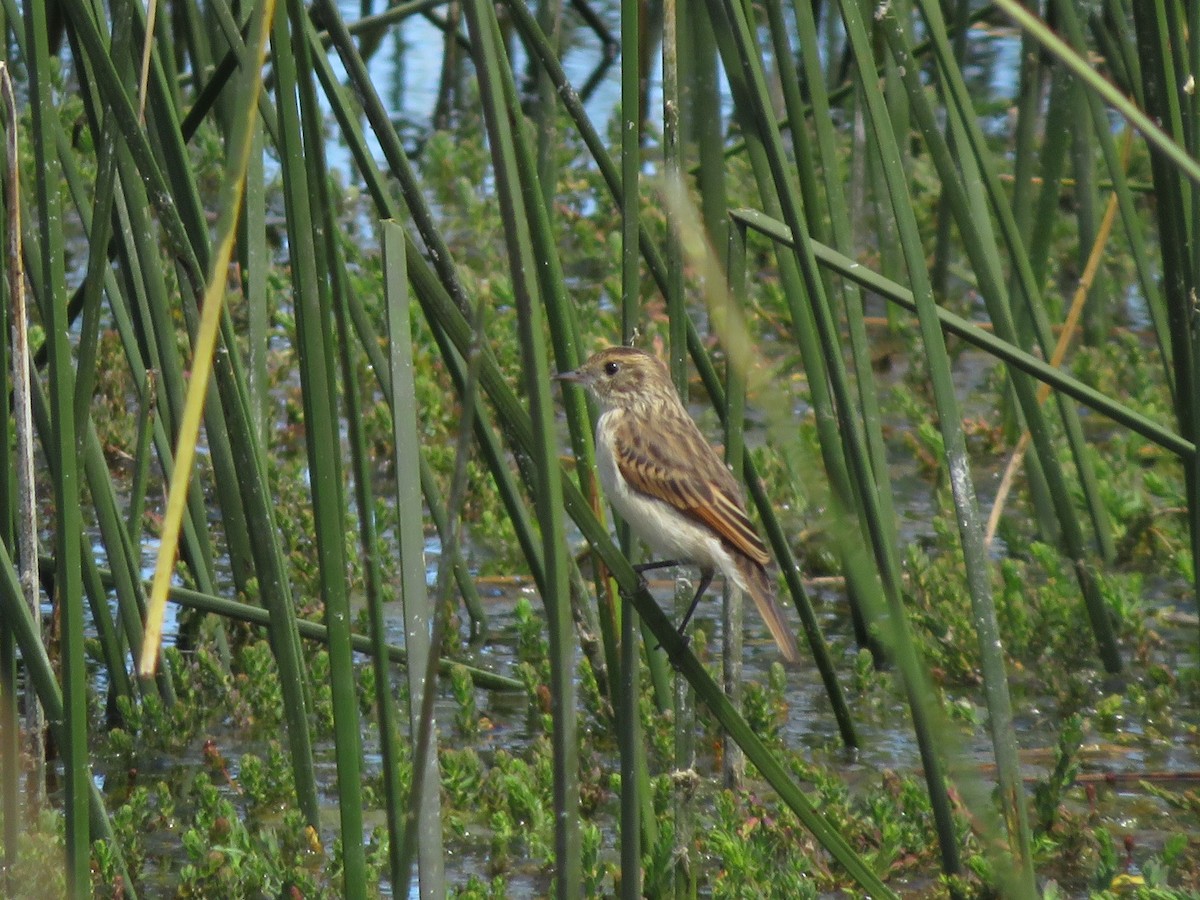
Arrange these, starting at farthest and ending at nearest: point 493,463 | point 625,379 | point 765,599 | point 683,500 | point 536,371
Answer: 1. point 625,379
2. point 683,500
3. point 765,599
4. point 493,463
5. point 536,371

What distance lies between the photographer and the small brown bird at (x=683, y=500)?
4.12 meters

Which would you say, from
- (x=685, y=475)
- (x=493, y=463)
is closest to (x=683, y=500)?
(x=685, y=475)

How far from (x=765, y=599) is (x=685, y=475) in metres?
0.39

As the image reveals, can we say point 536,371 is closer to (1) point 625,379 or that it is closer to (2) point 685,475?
(2) point 685,475

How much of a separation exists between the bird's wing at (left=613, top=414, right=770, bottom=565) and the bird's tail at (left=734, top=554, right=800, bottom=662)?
26mm

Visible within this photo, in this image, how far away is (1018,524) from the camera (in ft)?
22.2

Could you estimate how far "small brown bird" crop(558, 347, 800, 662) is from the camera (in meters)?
4.12

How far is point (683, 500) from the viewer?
13.7ft

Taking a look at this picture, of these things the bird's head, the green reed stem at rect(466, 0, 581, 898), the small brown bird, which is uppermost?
the green reed stem at rect(466, 0, 581, 898)

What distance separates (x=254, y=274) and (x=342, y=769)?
1.26 metres

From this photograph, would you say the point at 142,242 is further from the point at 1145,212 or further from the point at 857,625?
the point at 1145,212

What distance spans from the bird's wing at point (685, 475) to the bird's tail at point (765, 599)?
1.0 inches

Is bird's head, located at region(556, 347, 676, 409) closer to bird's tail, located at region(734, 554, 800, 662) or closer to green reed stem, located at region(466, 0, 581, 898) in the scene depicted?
bird's tail, located at region(734, 554, 800, 662)

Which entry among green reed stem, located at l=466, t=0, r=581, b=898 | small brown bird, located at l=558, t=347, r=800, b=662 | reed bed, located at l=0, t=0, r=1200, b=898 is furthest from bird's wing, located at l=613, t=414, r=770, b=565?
green reed stem, located at l=466, t=0, r=581, b=898
